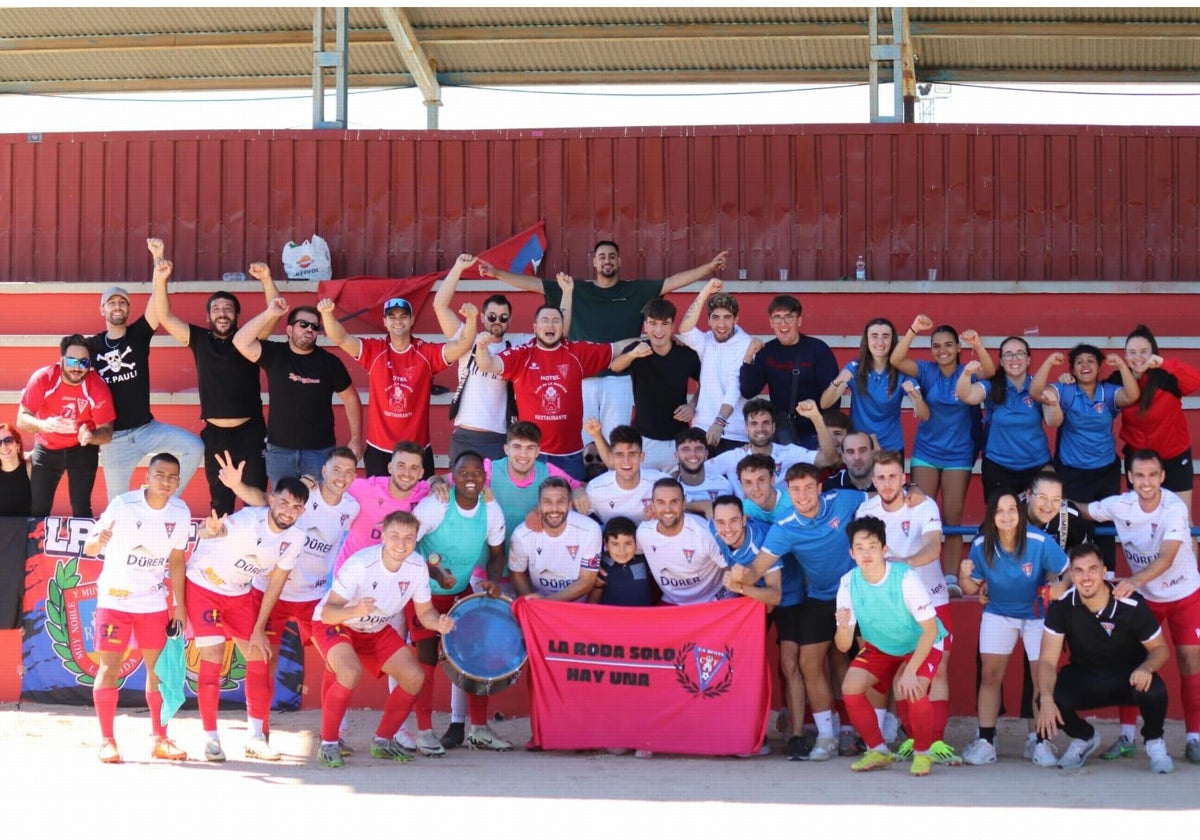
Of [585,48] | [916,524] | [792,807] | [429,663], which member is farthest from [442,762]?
[585,48]

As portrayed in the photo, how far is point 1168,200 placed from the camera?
12773 mm

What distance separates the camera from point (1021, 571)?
7.90 metres

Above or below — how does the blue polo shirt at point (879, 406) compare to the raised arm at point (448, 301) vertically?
below

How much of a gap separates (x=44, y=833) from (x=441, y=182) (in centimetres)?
844

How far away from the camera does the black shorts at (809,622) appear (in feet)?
26.4

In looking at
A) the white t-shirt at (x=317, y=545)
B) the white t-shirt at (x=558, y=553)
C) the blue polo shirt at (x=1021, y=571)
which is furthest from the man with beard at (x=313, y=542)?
the blue polo shirt at (x=1021, y=571)

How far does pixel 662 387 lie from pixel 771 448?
975 mm

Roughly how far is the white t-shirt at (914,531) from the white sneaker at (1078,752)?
110 centimetres

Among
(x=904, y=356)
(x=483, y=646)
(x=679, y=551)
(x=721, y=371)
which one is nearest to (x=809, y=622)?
(x=679, y=551)

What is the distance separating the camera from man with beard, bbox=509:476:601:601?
8.13 metres

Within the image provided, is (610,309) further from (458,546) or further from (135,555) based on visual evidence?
(135,555)

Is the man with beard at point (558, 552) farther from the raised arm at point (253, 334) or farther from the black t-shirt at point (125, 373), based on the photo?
the black t-shirt at point (125, 373)

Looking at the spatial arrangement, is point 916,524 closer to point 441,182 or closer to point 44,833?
point 44,833

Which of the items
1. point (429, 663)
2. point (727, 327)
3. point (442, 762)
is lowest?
point (442, 762)
